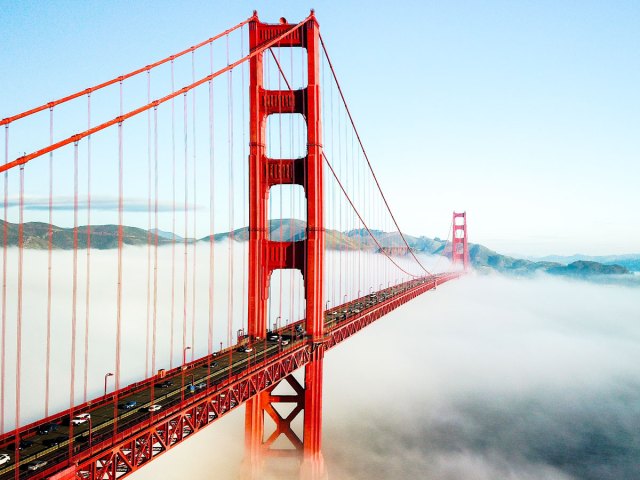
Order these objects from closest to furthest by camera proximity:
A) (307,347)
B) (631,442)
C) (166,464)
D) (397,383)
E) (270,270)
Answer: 1. (307,347)
2. (270,270)
3. (166,464)
4. (631,442)
5. (397,383)

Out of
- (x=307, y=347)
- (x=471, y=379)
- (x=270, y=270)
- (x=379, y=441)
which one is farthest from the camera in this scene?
(x=471, y=379)

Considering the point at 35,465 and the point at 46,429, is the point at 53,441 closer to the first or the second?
the point at 46,429

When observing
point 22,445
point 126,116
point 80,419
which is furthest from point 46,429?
point 126,116

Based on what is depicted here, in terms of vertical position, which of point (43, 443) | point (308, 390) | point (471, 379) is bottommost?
point (471, 379)

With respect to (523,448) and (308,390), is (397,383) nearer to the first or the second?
(523,448)

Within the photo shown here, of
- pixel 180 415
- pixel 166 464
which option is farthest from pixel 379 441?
pixel 180 415

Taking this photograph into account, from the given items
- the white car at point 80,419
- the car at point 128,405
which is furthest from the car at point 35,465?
the car at point 128,405

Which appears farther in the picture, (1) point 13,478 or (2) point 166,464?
(2) point 166,464
